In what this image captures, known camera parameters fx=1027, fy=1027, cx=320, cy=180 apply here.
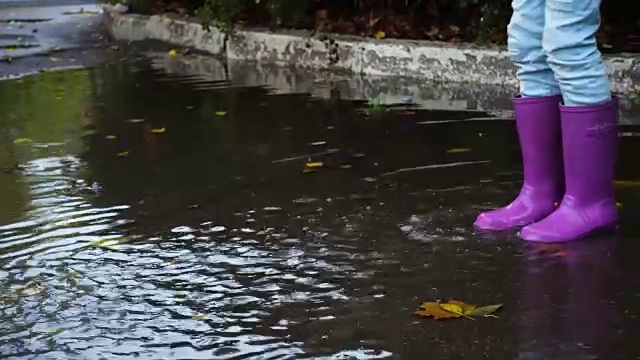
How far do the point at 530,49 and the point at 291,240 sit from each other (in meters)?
0.96

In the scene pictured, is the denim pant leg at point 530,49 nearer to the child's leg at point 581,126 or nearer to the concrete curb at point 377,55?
the child's leg at point 581,126

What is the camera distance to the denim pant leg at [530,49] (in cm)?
318

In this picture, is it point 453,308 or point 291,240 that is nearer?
point 453,308

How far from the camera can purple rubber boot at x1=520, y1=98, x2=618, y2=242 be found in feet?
9.97

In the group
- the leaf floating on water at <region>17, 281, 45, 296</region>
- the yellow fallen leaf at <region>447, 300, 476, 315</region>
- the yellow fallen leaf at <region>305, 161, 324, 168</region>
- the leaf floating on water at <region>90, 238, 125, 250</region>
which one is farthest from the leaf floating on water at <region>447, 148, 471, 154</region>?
the leaf floating on water at <region>17, 281, 45, 296</region>

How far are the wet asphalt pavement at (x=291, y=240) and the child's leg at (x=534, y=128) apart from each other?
16 cm

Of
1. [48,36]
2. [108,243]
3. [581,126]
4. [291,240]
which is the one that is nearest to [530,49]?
[581,126]

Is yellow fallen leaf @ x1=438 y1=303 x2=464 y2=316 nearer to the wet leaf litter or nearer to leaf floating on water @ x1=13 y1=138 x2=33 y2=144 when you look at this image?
the wet leaf litter

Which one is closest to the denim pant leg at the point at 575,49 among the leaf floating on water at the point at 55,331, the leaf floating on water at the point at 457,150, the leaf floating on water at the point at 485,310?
the leaf floating on water at the point at 485,310

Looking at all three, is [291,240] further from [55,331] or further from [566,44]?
[566,44]

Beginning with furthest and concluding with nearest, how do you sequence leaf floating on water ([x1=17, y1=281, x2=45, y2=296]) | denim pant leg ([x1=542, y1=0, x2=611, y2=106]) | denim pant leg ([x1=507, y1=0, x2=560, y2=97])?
denim pant leg ([x1=507, y1=0, x2=560, y2=97]) < denim pant leg ([x1=542, y1=0, x2=611, y2=106]) < leaf floating on water ([x1=17, y1=281, x2=45, y2=296])

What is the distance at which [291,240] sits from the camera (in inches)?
127

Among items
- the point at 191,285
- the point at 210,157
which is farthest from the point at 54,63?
the point at 191,285

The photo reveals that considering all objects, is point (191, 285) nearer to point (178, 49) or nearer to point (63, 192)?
point (63, 192)
